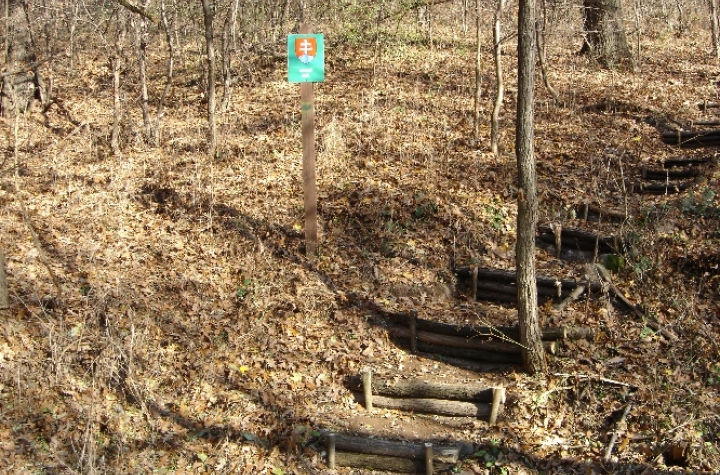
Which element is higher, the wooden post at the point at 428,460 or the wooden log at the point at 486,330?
the wooden log at the point at 486,330

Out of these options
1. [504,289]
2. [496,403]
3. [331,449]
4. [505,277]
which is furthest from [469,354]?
[331,449]

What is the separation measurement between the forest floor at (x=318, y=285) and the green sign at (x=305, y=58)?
2608mm

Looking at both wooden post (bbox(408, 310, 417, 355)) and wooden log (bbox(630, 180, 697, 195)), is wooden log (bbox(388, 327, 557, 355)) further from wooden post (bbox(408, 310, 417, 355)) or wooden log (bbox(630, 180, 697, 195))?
wooden log (bbox(630, 180, 697, 195))

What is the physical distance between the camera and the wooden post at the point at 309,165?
9367 mm

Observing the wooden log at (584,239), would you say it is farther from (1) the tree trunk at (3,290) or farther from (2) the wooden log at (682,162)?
(1) the tree trunk at (3,290)

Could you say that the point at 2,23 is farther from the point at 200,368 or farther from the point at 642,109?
the point at 642,109

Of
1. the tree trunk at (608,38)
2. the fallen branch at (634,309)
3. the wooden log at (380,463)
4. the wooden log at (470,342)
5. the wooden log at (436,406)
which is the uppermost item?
the tree trunk at (608,38)

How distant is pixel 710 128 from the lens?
13.9 metres

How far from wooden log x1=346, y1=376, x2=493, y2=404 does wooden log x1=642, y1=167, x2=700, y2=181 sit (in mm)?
6510

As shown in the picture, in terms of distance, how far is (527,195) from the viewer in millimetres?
7348

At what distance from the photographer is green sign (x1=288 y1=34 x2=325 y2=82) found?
906 cm

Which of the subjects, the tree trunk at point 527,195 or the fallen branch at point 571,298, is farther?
the fallen branch at point 571,298

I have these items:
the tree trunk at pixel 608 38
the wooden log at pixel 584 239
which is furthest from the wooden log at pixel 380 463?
the tree trunk at pixel 608 38

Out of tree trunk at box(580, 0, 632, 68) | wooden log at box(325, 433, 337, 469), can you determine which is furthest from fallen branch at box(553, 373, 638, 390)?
tree trunk at box(580, 0, 632, 68)
